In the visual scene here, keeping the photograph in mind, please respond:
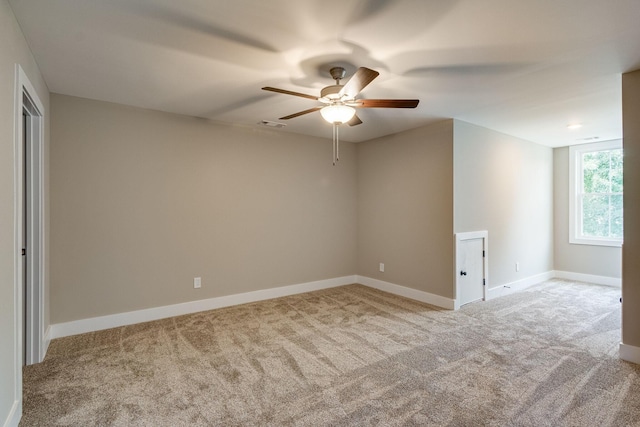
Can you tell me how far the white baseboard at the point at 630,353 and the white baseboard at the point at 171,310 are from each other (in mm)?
3449

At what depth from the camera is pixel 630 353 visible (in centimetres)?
271

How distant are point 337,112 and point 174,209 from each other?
242cm

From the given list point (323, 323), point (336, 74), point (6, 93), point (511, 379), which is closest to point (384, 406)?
point (511, 379)

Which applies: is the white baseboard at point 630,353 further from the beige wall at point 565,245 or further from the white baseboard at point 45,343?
the white baseboard at point 45,343

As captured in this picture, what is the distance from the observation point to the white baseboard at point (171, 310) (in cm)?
333

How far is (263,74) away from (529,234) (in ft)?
16.1

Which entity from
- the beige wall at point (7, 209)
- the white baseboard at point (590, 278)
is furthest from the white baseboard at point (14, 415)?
the white baseboard at point (590, 278)

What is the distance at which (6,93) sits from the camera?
1812 millimetres

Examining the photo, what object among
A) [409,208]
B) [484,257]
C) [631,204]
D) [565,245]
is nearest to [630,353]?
[631,204]

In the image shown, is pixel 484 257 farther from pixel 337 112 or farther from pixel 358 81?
pixel 358 81

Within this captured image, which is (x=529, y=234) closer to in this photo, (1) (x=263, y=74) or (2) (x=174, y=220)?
(1) (x=263, y=74)

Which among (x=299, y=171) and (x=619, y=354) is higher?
(x=299, y=171)

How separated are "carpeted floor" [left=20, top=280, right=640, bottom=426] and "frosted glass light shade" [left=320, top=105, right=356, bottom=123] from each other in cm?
200

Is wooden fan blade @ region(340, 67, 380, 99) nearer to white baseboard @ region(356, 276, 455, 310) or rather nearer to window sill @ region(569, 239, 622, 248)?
white baseboard @ region(356, 276, 455, 310)
